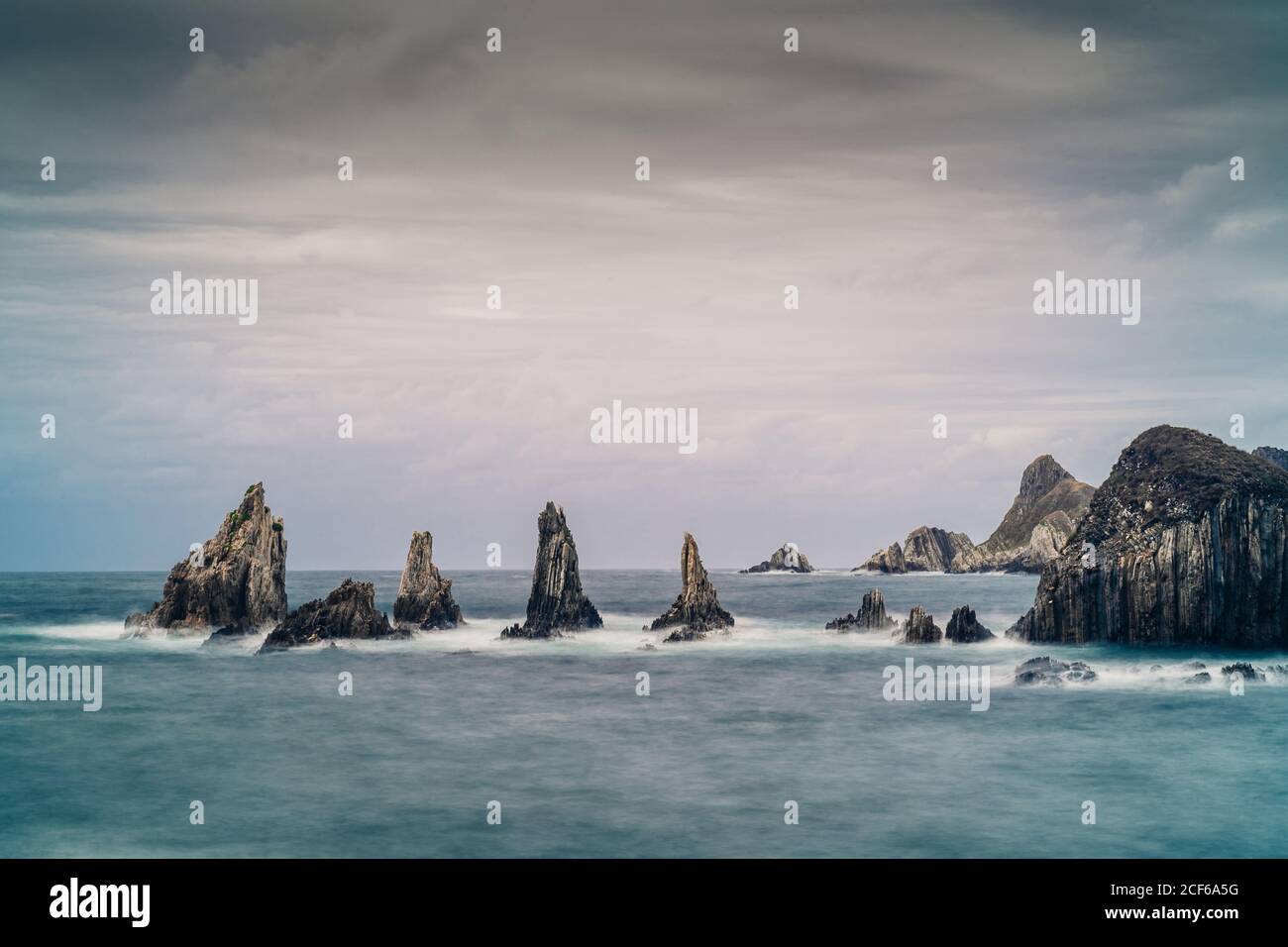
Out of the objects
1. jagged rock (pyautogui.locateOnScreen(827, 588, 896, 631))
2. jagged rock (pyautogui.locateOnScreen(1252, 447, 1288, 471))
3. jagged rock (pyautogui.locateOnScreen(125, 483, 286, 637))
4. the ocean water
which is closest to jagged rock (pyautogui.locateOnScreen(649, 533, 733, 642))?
the ocean water

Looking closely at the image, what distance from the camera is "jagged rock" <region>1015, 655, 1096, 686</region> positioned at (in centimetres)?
5034

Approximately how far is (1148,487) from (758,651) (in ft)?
79.5

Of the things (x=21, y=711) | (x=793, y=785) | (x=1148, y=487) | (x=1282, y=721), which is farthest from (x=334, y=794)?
(x=1148, y=487)

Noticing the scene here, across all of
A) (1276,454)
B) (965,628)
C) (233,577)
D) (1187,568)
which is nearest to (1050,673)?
(965,628)

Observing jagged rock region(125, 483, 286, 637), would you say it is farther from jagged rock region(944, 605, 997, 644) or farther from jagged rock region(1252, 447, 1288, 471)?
jagged rock region(1252, 447, 1288, 471)

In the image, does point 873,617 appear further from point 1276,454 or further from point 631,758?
point 1276,454

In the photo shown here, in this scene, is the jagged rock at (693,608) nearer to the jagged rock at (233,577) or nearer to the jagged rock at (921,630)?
the jagged rock at (921,630)

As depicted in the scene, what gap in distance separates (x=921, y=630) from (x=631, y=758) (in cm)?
3098

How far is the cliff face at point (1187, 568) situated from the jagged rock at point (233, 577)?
1871 inches

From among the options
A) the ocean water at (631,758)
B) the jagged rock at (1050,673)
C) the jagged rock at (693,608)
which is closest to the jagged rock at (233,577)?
the ocean water at (631,758)

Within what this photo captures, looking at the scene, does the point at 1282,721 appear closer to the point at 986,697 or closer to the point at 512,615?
the point at 986,697

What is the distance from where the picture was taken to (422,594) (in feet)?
247

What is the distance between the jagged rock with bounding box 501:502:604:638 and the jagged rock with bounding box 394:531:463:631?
5.77 meters

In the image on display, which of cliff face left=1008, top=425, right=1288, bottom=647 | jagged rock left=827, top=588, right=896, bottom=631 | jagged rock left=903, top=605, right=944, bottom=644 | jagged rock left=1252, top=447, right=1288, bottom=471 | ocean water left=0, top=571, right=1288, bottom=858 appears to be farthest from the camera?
jagged rock left=1252, top=447, right=1288, bottom=471
